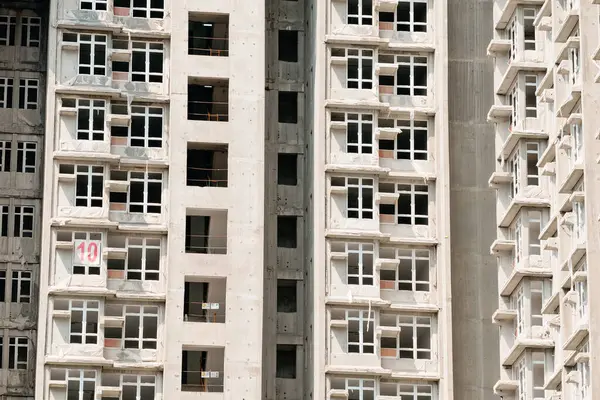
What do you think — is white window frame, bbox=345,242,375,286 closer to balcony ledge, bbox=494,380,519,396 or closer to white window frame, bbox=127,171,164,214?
white window frame, bbox=127,171,164,214

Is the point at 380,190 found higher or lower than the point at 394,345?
higher

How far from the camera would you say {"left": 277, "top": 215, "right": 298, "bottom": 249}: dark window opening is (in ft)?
382

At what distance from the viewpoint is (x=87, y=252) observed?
4414 inches

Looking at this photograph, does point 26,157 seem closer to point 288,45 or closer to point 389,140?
point 288,45

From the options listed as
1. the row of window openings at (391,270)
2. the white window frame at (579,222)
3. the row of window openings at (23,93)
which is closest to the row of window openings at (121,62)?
the row of window openings at (23,93)

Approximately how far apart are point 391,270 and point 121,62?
52.1 ft

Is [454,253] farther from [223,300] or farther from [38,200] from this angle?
[38,200]

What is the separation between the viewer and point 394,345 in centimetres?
11400

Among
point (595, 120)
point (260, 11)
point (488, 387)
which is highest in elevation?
point (260, 11)

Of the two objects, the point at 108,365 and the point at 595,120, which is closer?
the point at 595,120

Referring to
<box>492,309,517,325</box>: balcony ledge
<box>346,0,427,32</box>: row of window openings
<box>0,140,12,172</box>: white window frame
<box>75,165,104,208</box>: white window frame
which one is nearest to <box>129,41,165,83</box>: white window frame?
<box>75,165,104,208</box>: white window frame

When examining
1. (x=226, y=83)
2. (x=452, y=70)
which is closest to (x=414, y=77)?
(x=452, y=70)

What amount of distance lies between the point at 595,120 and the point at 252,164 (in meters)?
20.7

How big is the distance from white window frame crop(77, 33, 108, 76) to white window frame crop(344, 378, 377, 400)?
18.3m
